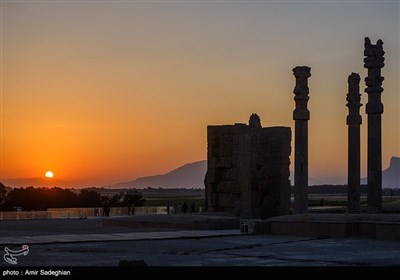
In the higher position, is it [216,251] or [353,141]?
[353,141]

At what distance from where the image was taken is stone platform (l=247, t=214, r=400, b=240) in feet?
70.9

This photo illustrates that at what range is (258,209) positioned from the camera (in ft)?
116

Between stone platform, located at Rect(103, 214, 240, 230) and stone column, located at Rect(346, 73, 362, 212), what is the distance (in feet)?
28.9

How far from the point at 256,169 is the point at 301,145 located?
13.1 feet

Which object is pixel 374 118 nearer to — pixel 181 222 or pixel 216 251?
pixel 181 222

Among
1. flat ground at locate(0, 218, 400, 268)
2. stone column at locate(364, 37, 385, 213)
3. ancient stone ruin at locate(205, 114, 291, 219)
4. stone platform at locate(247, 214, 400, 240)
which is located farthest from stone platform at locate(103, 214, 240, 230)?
stone column at locate(364, 37, 385, 213)

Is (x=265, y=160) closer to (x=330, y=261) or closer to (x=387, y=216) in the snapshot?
(x=387, y=216)

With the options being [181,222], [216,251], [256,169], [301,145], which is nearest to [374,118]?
[301,145]

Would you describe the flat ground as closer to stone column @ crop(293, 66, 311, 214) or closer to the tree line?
stone column @ crop(293, 66, 311, 214)

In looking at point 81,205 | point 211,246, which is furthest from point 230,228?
point 81,205

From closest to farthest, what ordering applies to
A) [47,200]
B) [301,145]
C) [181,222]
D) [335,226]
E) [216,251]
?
[216,251], [335,226], [181,222], [301,145], [47,200]

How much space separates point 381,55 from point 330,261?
18691 millimetres

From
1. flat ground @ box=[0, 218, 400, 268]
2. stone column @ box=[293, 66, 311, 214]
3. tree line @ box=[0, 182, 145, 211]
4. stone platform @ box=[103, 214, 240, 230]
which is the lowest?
flat ground @ box=[0, 218, 400, 268]

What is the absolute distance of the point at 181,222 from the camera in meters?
27.2
